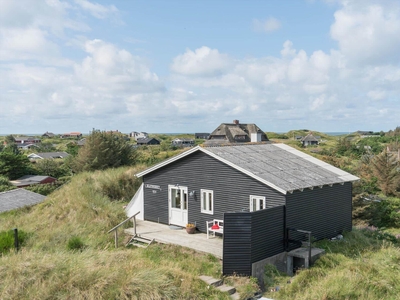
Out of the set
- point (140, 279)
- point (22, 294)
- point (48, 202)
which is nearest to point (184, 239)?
point (140, 279)

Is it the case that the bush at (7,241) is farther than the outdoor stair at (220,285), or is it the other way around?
the bush at (7,241)

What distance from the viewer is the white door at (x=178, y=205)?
1705cm

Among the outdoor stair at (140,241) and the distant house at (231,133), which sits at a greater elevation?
the distant house at (231,133)

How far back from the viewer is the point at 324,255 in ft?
42.3

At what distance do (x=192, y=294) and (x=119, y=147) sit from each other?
29.5 metres

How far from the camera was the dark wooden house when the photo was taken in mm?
12203

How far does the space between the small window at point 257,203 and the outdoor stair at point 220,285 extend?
399 centimetres

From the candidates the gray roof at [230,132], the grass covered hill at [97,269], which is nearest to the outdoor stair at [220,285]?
the grass covered hill at [97,269]

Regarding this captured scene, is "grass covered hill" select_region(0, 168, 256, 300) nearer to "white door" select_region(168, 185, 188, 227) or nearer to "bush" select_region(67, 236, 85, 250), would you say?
"bush" select_region(67, 236, 85, 250)

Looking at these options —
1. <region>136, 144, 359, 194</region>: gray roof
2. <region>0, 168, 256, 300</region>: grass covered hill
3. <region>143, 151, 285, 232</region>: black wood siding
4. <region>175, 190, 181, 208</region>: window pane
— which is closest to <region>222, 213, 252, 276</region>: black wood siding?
<region>0, 168, 256, 300</region>: grass covered hill

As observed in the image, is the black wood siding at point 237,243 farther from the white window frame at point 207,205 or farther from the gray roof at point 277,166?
the white window frame at point 207,205

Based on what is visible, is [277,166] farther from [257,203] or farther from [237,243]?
[237,243]

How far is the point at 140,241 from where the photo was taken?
15.3 m

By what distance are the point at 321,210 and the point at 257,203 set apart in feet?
→ 10.1
